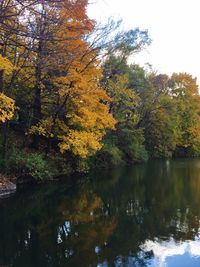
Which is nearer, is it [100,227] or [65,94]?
[100,227]

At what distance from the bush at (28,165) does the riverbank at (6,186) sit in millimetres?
778

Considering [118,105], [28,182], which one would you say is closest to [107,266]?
[28,182]

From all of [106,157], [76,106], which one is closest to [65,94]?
[76,106]

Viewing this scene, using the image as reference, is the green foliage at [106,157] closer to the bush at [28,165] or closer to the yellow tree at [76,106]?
the yellow tree at [76,106]

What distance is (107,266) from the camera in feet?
24.7

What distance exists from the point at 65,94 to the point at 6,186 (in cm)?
644

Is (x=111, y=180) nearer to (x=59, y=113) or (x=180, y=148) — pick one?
(x=59, y=113)

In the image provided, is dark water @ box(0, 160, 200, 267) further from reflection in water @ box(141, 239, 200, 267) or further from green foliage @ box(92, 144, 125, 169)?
green foliage @ box(92, 144, 125, 169)

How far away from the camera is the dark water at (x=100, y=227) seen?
8.12 metres

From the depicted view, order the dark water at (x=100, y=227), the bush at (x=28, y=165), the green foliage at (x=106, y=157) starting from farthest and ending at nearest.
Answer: the green foliage at (x=106, y=157)
the bush at (x=28, y=165)
the dark water at (x=100, y=227)

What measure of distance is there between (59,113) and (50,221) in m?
10.5

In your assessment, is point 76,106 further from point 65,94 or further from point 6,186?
point 6,186

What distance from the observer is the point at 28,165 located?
705 inches

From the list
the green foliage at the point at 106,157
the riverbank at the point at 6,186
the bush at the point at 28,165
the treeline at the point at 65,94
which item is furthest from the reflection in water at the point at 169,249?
the green foliage at the point at 106,157
